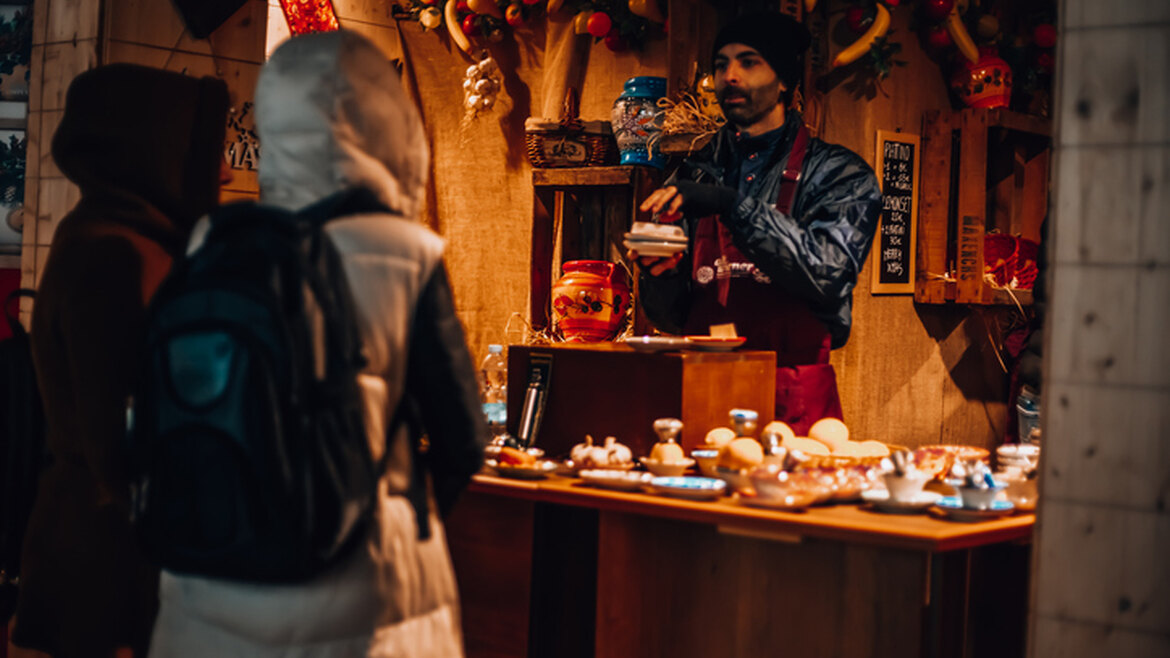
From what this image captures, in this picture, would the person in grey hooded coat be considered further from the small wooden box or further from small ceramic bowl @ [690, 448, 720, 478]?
the small wooden box

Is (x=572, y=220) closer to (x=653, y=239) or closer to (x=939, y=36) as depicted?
(x=939, y=36)

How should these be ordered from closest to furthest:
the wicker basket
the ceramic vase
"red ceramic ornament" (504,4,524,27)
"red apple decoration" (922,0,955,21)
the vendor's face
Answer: the vendor's face < the ceramic vase < the wicker basket < "red apple decoration" (922,0,955,21) < "red ceramic ornament" (504,4,524,27)

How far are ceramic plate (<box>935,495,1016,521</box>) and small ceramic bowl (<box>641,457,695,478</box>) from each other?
60 cm

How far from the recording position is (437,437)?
2023 millimetres

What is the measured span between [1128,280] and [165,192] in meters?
2.03

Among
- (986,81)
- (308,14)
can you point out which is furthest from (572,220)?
(986,81)

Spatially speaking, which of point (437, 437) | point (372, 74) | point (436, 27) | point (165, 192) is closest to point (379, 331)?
point (437, 437)

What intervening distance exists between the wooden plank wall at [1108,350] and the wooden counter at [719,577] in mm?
242

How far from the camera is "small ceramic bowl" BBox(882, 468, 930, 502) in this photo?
2.47 metres

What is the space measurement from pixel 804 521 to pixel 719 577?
464 millimetres

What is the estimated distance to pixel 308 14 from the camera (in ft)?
19.3

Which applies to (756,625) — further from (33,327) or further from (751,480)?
(33,327)

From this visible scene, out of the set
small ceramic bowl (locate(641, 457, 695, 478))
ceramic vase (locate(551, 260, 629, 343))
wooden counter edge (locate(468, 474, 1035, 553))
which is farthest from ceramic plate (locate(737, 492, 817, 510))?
ceramic vase (locate(551, 260, 629, 343))

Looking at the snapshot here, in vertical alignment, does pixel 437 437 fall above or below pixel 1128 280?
below
